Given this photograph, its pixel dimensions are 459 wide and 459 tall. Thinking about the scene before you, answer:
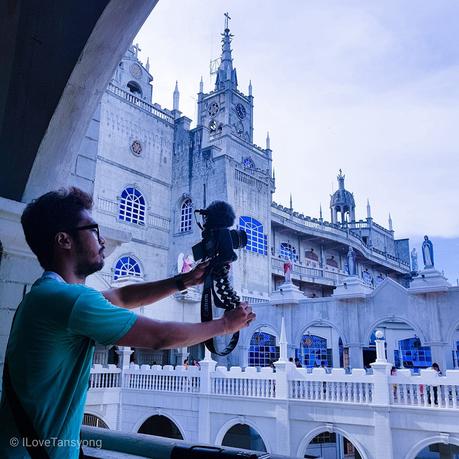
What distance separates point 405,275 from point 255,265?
2484 centimetres

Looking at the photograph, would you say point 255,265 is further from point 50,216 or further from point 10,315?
point 50,216

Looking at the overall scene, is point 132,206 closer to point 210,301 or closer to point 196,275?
point 196,275

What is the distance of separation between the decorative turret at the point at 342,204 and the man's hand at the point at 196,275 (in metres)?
39.0

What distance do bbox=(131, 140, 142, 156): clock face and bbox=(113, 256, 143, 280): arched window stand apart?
5.31 meters

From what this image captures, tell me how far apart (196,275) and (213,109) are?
30.1 metres

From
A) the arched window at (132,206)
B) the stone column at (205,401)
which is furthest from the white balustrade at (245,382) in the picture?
the arched window at (132,206)

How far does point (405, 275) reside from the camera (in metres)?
41.8

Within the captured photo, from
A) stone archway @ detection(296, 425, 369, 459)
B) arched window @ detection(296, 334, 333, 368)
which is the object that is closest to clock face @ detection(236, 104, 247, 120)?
arched window @ detection(296, 334, 333, 368)

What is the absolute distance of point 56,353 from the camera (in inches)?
52.1

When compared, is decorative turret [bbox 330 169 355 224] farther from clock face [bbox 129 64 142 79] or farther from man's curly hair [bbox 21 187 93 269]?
man's curly hair [bbox 21 187 93 269]

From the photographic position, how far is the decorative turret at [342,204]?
3966cm

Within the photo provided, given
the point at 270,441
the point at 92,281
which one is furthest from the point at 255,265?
the point at 270,441

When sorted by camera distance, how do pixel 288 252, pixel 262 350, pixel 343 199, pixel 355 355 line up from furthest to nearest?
pixel 343 199, pixel 288 252, pixel 262 350, pixel 355 355

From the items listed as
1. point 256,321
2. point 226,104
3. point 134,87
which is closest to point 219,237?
point 256,321
